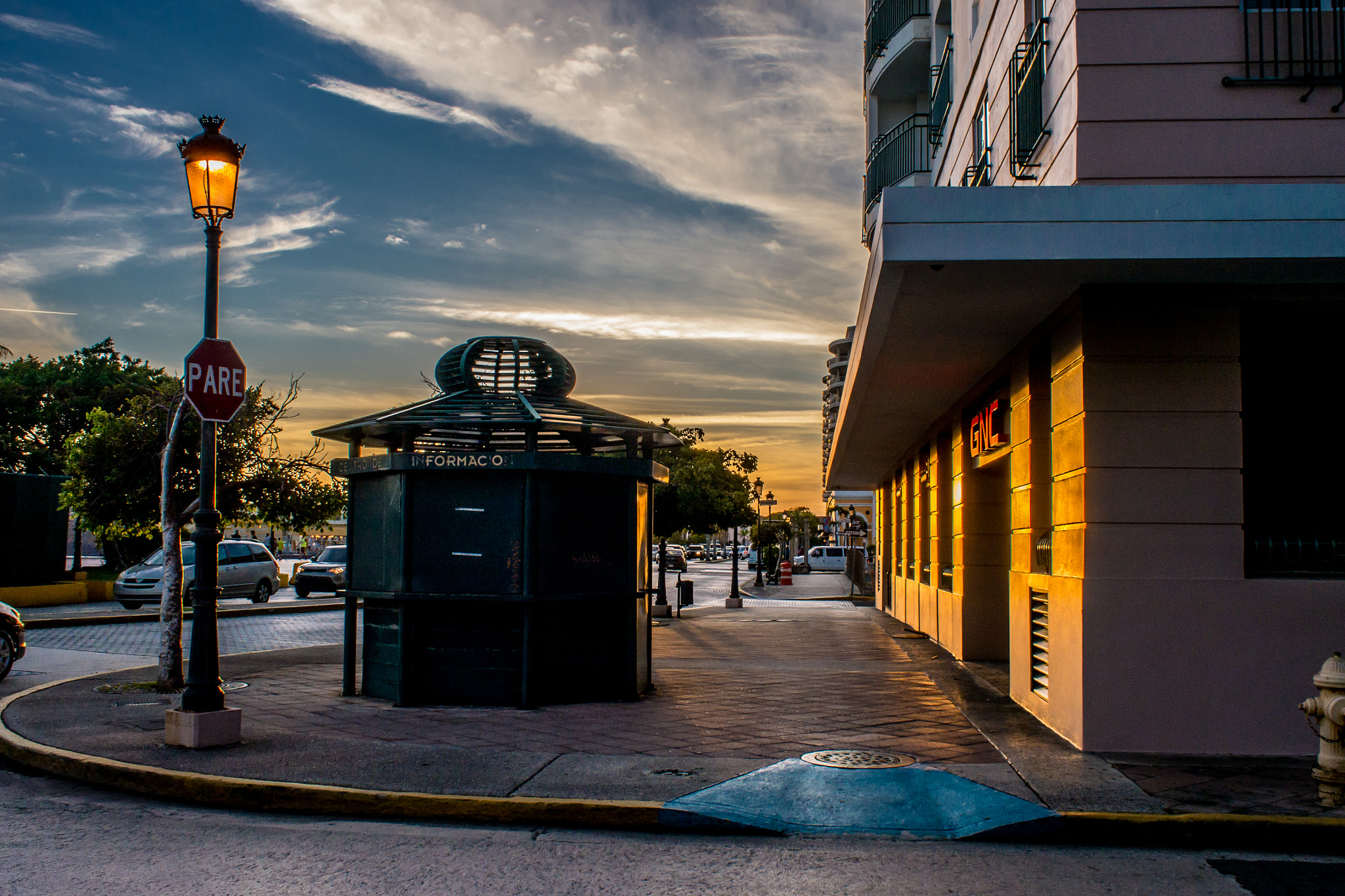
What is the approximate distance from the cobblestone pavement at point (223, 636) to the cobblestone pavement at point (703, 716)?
15.9 feet

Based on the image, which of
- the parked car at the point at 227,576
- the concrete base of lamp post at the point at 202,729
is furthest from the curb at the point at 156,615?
the concrete base of lamp post at the point at 202,729

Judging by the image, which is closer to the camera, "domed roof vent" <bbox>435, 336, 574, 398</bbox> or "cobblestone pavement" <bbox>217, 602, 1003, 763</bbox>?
"cobblestone pavement" <bbox>217, 602, 1003, 763</bbox>

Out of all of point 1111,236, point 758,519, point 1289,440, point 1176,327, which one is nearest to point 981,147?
point 1176,327

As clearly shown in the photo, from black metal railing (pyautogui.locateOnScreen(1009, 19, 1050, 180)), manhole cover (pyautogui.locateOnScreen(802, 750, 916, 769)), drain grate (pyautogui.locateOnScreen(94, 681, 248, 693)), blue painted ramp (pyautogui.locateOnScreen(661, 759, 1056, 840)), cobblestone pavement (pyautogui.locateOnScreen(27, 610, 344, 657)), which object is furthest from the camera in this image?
cobblestone pavement (pyautogui.locateOnScreen(27, 610, 344, 657))

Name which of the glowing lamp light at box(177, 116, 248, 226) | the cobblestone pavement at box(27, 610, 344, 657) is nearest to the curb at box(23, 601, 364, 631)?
the cobblestone pavement at box(27, 610, 344, 657)

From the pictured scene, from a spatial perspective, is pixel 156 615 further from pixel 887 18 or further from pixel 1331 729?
pixel 1331 729

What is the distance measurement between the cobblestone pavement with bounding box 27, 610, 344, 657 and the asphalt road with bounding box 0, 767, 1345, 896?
10236 mm

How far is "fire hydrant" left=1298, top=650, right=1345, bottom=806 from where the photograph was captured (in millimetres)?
Answer: 5918

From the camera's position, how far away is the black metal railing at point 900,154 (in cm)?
1742

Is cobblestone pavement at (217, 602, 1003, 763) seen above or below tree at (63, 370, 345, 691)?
below

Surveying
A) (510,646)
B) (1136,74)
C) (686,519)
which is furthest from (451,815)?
(686,519)

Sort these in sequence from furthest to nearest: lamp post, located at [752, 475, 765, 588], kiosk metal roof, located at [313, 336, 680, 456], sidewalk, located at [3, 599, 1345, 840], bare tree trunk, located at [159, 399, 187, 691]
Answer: lamp post, located at [752, 475, 765, 588], bare tree trunk, located at [159, 399, 187, 691], kiosk metal roof, located at [313, 336, 680, 456], sidewalk, located at [3, 599, 1345, 840]

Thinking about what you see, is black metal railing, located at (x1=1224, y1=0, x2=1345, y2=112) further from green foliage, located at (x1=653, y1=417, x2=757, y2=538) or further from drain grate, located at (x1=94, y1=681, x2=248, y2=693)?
green foliage, located at (x1=653, y1=417, x2=757, y2=538)

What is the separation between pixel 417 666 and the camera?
945 centimetres
